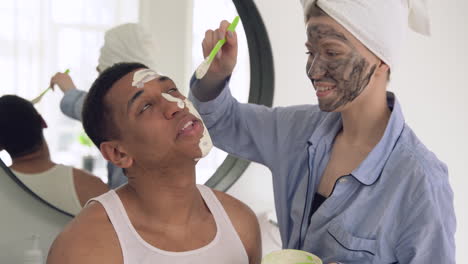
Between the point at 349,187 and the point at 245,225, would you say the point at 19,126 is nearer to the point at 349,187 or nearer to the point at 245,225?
the point at 245,225

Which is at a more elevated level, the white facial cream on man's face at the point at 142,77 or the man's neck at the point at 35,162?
the white facial cream on man's face at the point at 142,77

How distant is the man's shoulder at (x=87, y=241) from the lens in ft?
2.93

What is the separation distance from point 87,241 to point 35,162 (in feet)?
1.44

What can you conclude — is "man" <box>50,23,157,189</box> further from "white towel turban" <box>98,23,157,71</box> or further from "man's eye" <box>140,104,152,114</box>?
"man's eye" <box>140,104,152,114</box>

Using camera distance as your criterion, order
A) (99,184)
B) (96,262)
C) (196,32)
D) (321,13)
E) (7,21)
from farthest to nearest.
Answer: (196,32) < (99,184) < (7,21) < (321,13) < (96,262)

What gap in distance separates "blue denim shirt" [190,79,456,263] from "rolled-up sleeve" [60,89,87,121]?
28 centimetres

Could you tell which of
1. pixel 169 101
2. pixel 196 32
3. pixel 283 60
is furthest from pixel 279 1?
pixel 169 101

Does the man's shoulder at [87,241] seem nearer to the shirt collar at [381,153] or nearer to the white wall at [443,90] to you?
the shirt collar at [381,153]

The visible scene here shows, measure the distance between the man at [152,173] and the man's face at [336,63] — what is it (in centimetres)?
24

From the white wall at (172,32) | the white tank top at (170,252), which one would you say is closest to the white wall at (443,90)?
the white wall at (172,32)

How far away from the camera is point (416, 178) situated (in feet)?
3.12

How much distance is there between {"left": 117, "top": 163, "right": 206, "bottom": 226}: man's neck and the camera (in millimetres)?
1018

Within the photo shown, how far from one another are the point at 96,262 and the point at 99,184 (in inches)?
17.9

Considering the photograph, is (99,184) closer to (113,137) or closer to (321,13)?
(113,137)
